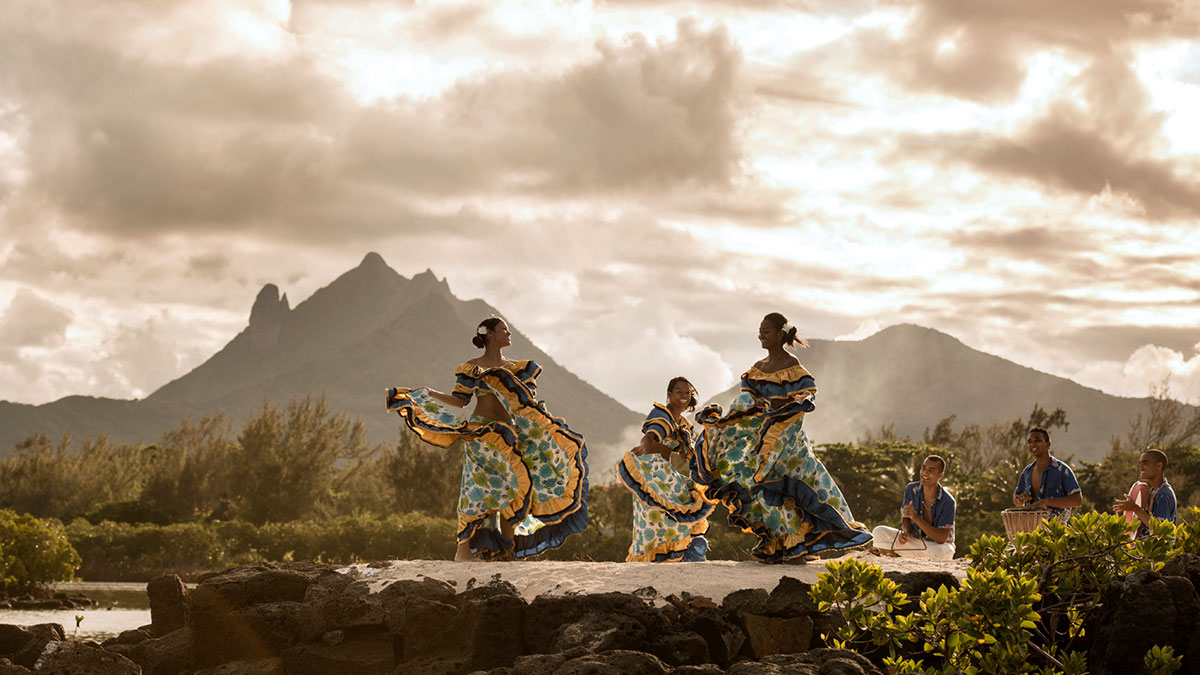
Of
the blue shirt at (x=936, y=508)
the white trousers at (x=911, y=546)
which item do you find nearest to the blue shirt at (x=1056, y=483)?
the blue shirt at (x=936, y=508)

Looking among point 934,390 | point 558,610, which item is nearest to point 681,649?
point 558,610

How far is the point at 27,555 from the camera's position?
78.3 feet

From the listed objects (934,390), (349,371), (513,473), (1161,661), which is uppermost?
(349,371)

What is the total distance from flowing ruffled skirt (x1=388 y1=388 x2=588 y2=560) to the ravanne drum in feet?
13.6

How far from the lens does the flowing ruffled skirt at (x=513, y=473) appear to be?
11688mm

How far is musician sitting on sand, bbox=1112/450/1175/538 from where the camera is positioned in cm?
1066

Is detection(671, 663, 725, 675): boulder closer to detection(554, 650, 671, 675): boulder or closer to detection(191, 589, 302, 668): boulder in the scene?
detection(554, 650, 671, 675): boulder

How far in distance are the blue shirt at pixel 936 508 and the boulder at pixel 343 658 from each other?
17.7ft

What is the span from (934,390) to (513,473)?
456 feet

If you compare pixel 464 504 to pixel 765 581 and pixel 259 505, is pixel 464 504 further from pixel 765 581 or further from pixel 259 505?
pixel 259 505

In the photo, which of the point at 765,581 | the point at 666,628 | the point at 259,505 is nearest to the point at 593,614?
the point at 666,628

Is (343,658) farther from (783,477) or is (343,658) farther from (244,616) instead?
(783,477)

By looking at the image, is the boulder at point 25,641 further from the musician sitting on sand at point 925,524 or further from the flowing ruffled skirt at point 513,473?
the musician sitting on sand at point 925,524

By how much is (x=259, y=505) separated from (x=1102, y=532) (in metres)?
32.7
